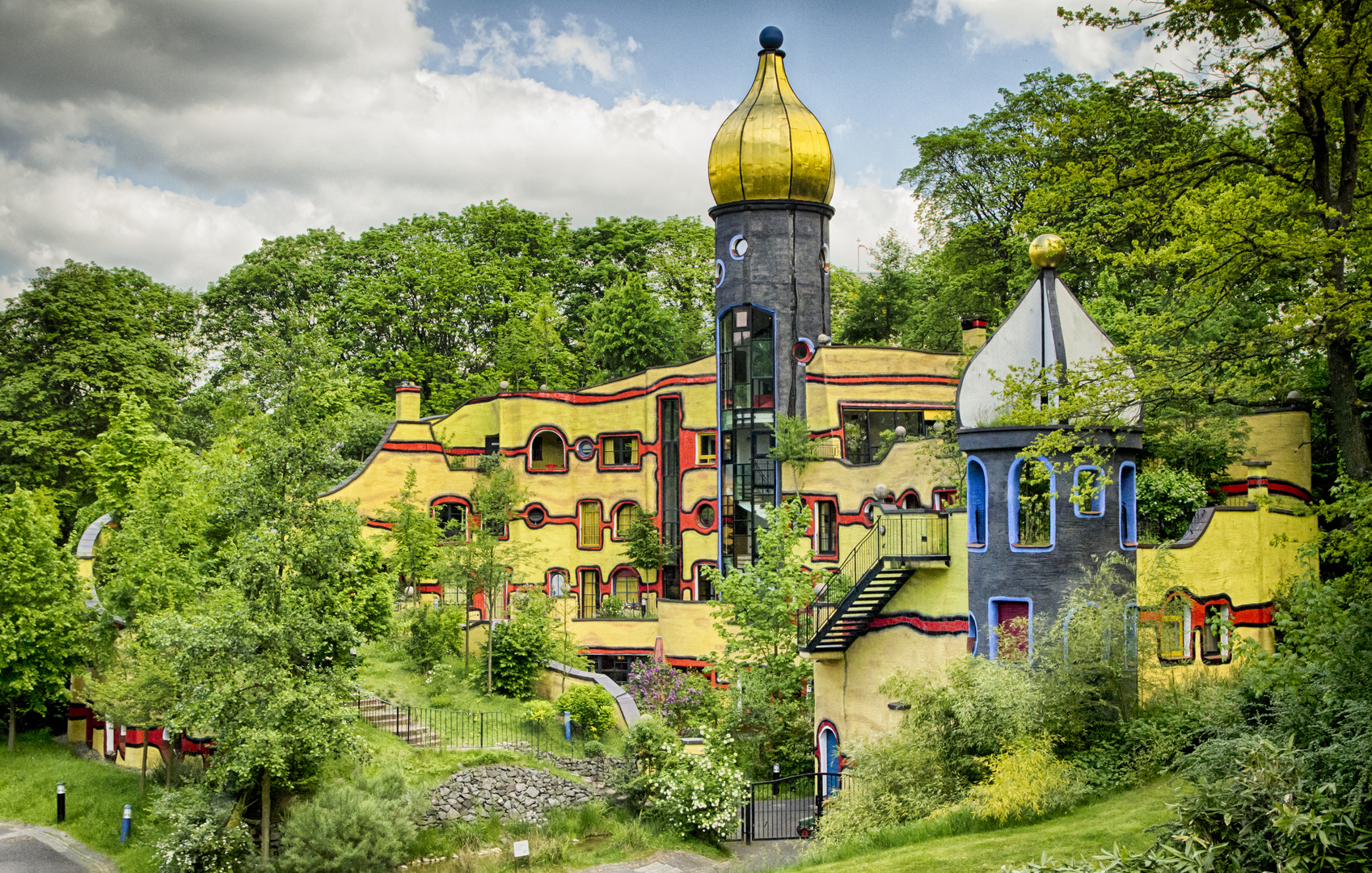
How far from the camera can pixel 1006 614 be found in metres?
19.6

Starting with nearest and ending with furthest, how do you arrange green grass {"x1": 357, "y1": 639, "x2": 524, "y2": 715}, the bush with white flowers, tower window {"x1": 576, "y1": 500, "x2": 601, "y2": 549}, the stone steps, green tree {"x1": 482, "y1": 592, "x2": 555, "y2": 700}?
the bush with white flowers, the stone steps, green grass {"x1": 357, "y1": 639, "x2": 524, "y2": 715}, green tree {"x1": 482, "y1": 592, "x2": 555, "y2": 700}, tower window {"x1": 576, "y1": 500, "x2": 601, "y2": 549}

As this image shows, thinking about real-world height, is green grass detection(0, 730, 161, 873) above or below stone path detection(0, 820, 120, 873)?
above

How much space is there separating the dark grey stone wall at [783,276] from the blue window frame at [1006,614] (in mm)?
14545

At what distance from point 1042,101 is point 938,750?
23.8 meters

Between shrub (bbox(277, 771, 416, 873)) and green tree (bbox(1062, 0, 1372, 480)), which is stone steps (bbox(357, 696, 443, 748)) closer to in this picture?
shrub (bbox(277, 771, 416, 873))

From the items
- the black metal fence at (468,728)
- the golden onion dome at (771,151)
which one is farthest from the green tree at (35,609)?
the golden onion dome at (771,151)

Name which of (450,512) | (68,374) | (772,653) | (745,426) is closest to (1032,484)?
(772,653)

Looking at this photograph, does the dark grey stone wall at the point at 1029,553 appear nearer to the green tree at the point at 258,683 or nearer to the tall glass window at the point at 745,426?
the green tree at the point at 258,683

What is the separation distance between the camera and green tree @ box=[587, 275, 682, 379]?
4503 cm

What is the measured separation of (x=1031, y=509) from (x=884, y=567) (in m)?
2.91

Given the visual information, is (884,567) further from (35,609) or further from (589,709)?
(35,609)

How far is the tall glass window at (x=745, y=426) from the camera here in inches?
1329

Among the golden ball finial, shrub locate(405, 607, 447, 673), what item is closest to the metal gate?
the golden ball finial

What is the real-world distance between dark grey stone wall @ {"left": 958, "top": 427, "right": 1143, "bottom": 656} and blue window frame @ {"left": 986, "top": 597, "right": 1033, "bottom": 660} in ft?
0.22
